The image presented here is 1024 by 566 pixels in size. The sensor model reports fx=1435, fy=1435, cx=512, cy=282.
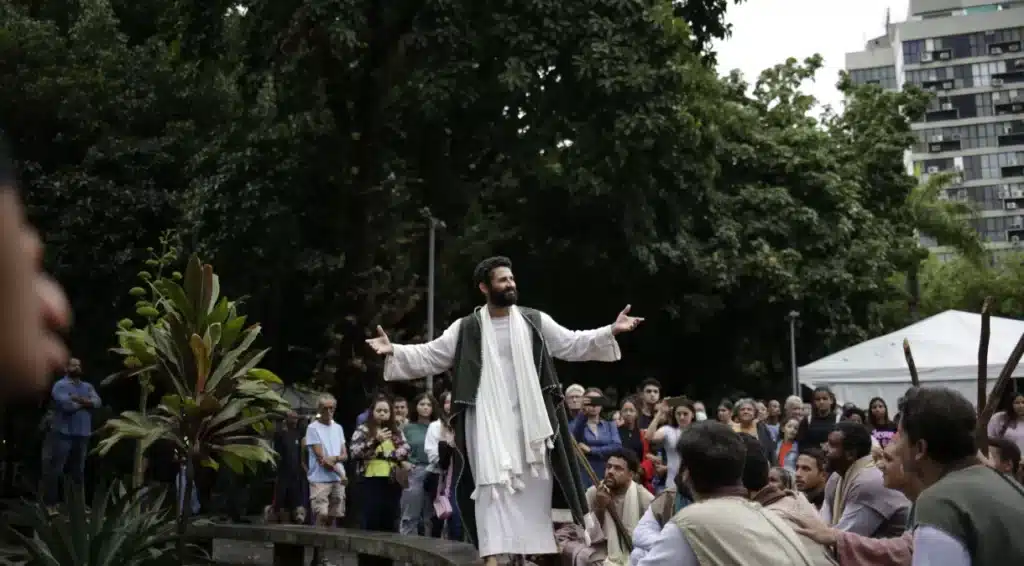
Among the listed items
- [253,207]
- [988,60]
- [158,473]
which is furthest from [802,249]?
[988,60]

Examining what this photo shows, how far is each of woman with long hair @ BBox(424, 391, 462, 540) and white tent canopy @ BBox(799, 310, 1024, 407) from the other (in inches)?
338

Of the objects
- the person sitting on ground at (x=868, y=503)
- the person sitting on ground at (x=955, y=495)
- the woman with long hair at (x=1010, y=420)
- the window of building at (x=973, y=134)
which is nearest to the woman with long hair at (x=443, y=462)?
the woman with long hair at (x=1010, y=420)

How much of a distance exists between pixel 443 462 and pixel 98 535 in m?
4.57

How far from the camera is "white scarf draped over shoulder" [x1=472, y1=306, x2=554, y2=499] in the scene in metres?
8.77

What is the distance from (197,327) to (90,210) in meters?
15.4

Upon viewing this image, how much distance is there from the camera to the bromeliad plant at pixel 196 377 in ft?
38.4

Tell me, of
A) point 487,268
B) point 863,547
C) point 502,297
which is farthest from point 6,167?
point 487,268

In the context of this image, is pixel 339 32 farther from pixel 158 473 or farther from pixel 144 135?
pixel 144 135

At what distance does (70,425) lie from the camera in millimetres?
17750

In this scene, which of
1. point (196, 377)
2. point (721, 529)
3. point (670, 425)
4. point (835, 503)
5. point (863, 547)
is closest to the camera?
point (721, 529)

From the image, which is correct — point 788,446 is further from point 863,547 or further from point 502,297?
point 863,547

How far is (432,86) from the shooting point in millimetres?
19922

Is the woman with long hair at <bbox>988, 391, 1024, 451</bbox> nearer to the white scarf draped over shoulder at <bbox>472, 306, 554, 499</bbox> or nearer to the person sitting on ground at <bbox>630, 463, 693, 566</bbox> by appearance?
the white scarf draped over shoulder at <bbox>472, 306, 554, 499</bbox>

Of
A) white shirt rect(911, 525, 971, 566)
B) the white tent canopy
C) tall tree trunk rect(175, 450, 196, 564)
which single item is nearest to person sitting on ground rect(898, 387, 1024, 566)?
white shirt rect(911, 525, 971, 566)
